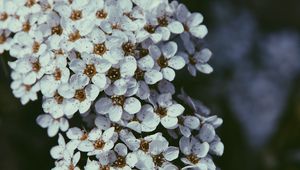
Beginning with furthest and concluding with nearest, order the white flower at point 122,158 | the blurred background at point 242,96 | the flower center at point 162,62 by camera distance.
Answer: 1. the blurred background at point 242,96
2. the flower center at point 162,62
3. the white flower at point 122,158

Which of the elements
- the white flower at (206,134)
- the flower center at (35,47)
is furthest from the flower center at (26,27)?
the white flower at (206,134)

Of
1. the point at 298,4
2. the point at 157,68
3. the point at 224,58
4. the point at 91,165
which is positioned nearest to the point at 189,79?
the point at 224,58

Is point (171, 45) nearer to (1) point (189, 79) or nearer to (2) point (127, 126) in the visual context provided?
(2) point (127, 126)

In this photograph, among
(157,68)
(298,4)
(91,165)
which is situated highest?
(157,68)

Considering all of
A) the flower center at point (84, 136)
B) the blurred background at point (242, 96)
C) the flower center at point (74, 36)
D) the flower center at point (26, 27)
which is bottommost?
the blurred background at point (242, 96)

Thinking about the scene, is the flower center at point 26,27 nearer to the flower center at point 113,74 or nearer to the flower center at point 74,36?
the flower center at point 74,36

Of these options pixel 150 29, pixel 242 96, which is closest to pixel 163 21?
pixel 150 29

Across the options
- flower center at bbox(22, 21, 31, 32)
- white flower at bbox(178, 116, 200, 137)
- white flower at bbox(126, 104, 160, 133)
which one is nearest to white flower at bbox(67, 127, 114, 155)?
white flower at bbox(126, 104, 160, 133)
